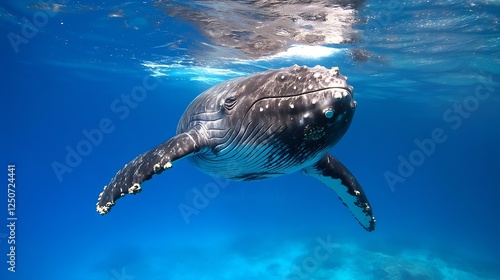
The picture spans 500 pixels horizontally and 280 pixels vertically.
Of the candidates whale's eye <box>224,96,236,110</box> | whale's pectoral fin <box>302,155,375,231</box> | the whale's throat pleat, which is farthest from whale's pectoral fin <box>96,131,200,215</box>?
whale's pectoral fin <box>302,155,375,231</box>

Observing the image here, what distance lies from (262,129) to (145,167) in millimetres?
1847

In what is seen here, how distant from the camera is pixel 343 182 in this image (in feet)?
23.2

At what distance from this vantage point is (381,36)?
736 inches

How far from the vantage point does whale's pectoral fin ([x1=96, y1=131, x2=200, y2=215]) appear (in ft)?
15.4

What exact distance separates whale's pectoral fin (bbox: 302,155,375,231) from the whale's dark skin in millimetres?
1536

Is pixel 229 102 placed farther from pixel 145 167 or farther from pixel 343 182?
pixel 343 182

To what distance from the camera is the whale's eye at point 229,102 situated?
5.01 metres

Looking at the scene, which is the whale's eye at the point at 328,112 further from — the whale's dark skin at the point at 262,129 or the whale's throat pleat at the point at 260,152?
the whale's throat pleat at the point at 260,152

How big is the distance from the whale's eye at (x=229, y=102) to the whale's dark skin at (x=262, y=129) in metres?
0.02

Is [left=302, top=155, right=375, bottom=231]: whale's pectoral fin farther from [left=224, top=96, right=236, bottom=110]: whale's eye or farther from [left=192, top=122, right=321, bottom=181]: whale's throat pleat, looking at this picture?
[left=224, top=96, right=236, bottom=110]: whale's eye

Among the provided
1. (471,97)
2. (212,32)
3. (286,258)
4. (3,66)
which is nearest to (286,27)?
(212,32)

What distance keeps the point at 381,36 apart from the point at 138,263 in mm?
28817

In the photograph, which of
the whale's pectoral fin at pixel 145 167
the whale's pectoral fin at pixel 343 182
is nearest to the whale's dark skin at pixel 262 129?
the whale's pectoral fin at pixel 145 167

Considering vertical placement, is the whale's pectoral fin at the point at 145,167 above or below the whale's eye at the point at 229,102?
below
